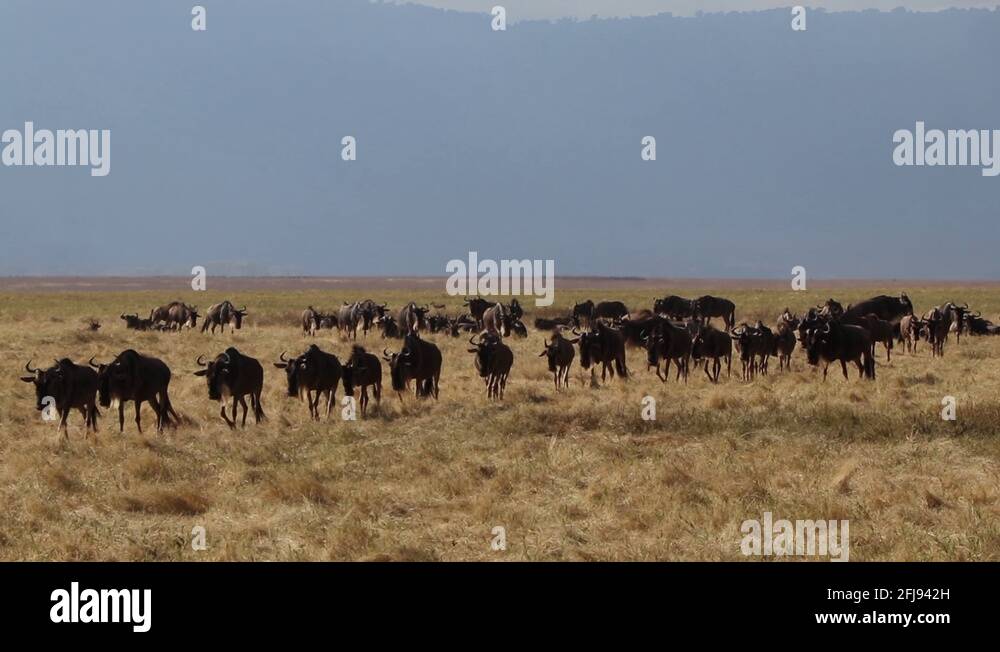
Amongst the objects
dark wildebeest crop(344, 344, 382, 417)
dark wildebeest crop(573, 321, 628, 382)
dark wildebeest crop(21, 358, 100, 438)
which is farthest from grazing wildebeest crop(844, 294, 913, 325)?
dark wildebeest crop(21, 358, 100, 438)

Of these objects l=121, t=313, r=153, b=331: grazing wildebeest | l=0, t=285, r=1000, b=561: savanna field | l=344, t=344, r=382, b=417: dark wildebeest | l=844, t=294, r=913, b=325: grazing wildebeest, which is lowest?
l=0, t=285, r=1000, b=561: savanna field

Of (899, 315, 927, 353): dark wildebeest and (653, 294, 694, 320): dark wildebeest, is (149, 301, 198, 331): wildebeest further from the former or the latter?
(899, 315, 927, 353): dark wildebeest

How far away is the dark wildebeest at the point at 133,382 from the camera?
661 inches

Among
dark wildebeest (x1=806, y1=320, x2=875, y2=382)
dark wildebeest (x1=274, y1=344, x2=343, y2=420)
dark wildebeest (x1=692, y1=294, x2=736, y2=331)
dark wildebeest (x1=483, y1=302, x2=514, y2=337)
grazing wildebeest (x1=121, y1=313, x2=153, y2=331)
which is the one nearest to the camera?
dark wildebeest (x1=274, y1=344, x2=343, y2=420)

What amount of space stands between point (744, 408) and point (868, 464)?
5996 millimetres

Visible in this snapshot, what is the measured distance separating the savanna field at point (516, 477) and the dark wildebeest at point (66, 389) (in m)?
0.49

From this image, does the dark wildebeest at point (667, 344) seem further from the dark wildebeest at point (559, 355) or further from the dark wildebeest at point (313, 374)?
the dark wildebeest at point (313, 374)

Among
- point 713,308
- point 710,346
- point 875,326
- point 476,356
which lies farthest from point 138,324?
point 875,326

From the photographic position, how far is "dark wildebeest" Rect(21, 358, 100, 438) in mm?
16203

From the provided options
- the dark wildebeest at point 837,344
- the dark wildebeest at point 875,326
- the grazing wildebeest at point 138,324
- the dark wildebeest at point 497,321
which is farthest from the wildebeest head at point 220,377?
the grazing wildebeest at point 138,324

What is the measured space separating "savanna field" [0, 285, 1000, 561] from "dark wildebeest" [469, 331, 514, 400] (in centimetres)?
76

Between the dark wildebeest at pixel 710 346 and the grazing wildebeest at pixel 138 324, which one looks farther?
the grazing wildebeest at pixel 138 324

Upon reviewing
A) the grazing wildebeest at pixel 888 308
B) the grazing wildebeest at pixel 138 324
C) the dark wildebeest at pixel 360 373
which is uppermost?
the grazing wildebeest at pixel 888 308
